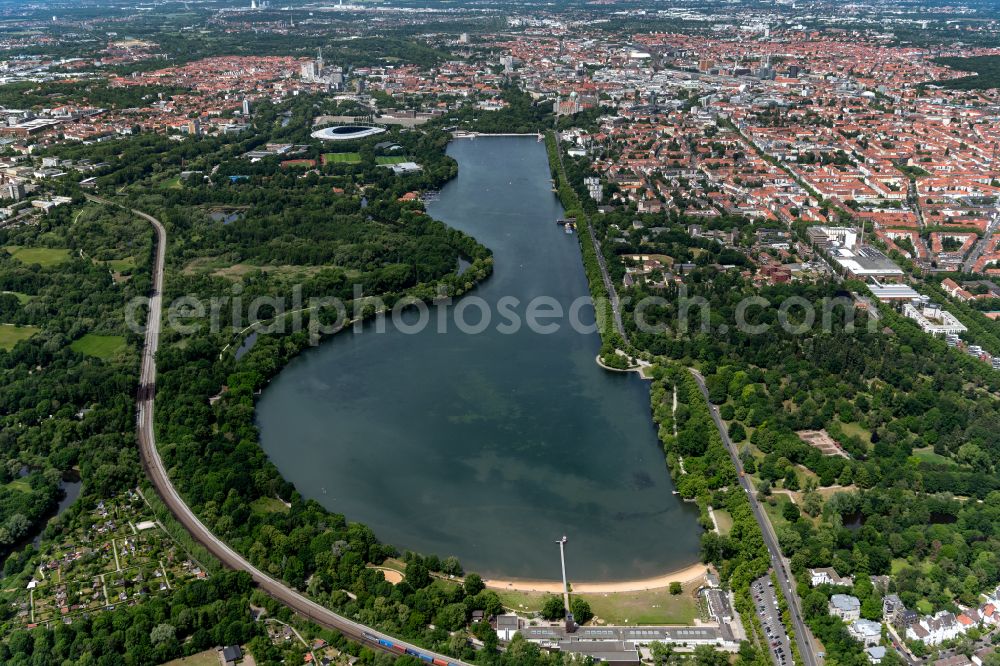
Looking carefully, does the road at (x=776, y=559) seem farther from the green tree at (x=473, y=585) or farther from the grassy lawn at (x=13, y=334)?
the grassy lawn at (x=13, y=334)

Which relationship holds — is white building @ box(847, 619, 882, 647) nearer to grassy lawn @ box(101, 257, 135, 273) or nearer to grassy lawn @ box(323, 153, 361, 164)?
grassy lawn @ box(101, 257, 135, 273)

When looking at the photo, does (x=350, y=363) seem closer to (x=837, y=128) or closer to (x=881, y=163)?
(x=881, y=163)

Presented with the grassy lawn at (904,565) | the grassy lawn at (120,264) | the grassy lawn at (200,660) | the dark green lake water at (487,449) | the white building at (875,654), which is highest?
the white building at (875,654)

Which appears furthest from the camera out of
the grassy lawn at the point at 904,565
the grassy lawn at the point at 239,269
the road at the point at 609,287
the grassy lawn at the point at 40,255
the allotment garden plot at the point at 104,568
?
the grassy lawn at the point at 40,255

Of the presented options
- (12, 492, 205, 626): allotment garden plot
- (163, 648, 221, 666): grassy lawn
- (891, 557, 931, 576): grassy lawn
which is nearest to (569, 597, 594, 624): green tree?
(891, 557, 931, 576): grassy lawn

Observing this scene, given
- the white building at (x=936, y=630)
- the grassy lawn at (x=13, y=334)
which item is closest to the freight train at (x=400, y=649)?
the white building at (x=936, y=630)
